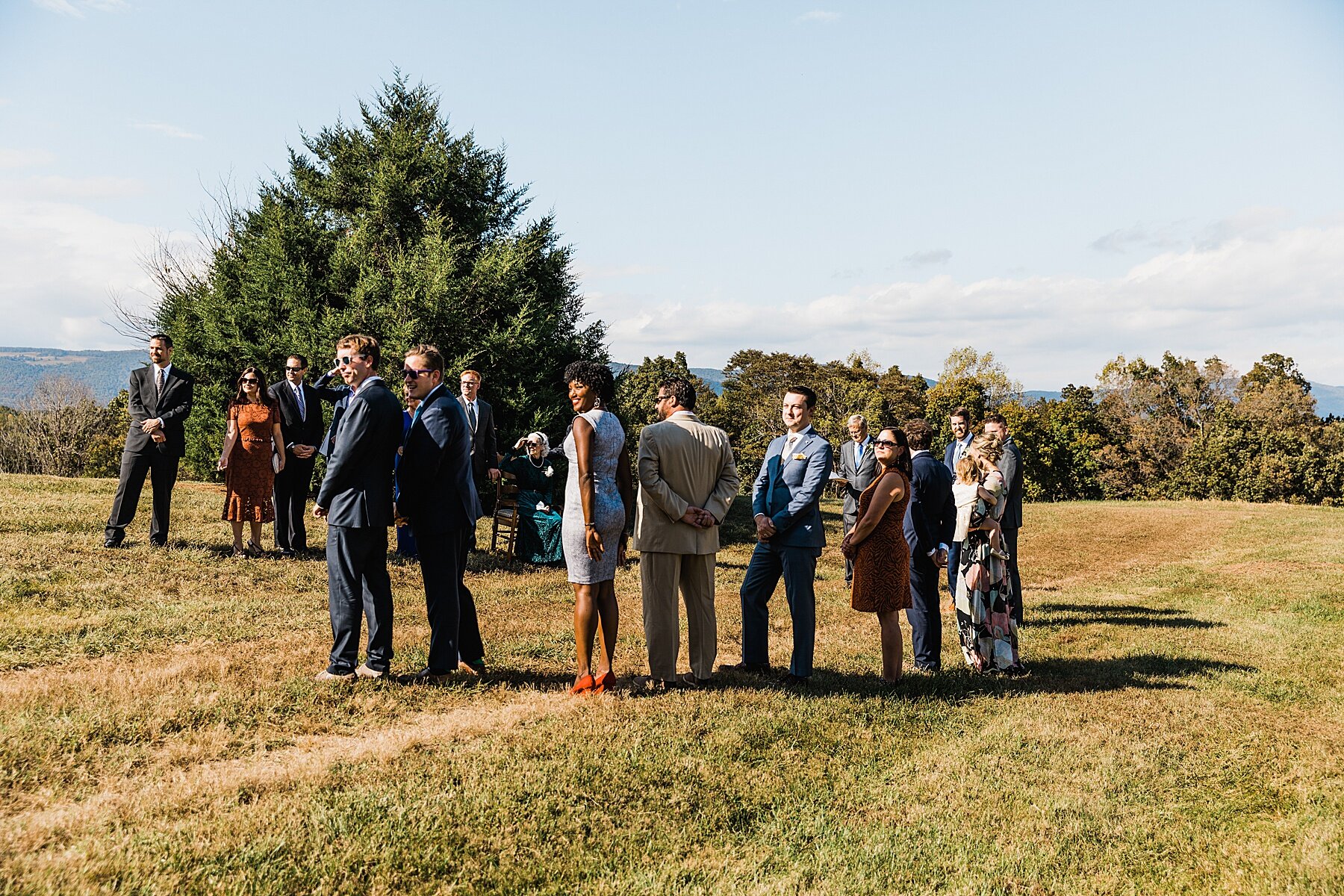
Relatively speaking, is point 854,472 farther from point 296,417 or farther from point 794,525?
point 296,417

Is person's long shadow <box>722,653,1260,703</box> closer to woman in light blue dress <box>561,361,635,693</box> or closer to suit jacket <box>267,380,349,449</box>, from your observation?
A: woman in light blue dress <box>561,361,635,693</box>

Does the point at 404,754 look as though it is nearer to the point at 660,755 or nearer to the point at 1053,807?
the point at 660,755

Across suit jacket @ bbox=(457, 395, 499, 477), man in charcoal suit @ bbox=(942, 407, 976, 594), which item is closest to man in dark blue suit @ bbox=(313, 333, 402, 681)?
suit jacket @ bbox=(457, 395, 499, 477)

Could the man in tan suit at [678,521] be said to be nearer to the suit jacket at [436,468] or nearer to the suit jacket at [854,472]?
the suit jacket at [436,468]

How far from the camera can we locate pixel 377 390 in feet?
18.4

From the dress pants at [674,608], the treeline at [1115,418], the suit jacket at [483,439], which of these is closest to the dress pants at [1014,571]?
the dress pants at [674,608]

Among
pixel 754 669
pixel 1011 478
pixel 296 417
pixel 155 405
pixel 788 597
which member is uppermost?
pixel 155 405

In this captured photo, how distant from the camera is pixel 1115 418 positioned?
50.3 meters

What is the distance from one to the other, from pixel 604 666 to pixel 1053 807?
287 cm

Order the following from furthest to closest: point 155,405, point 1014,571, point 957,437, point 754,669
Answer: point 957,437 < point 155,405 < point 1014,571 < point 754,669

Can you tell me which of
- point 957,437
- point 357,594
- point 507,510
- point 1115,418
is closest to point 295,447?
point 507,510

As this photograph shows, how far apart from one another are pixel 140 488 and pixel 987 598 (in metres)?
8.82

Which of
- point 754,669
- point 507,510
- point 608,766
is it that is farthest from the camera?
point 507,510

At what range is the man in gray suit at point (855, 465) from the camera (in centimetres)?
969
